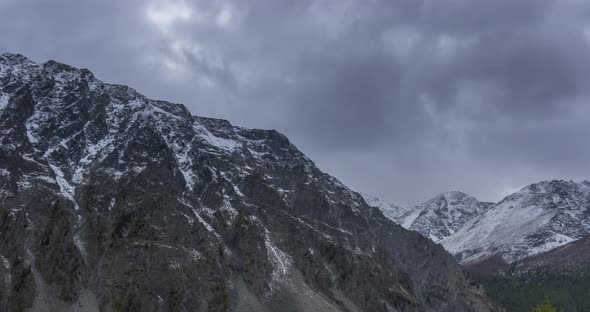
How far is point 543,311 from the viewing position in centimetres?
9650

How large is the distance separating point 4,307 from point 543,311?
500 ft

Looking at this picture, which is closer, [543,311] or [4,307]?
[543,311]

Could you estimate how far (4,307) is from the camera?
655 ft
